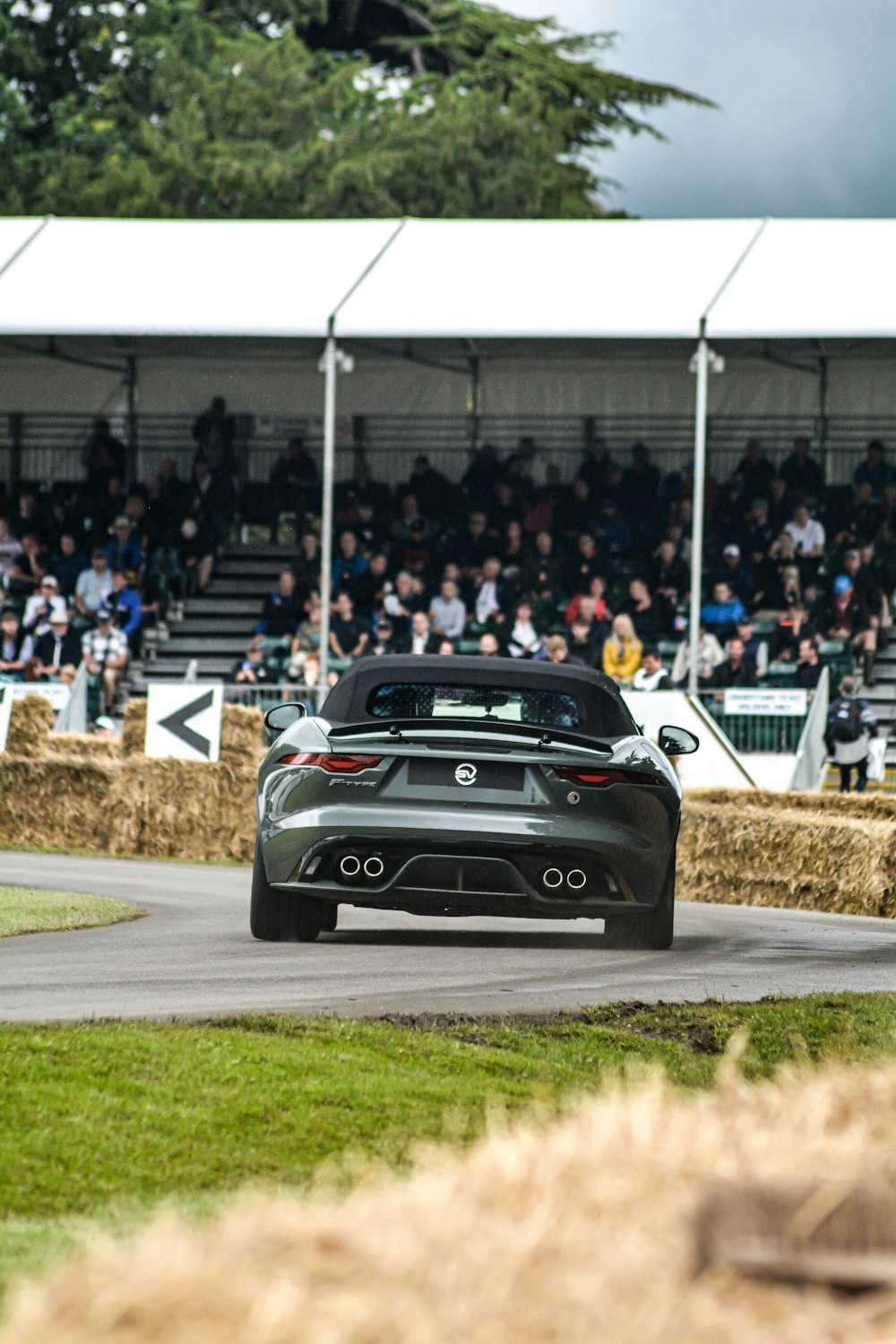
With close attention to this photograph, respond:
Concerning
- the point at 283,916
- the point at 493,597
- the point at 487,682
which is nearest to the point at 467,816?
the point at 487,682

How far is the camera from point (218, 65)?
53938 millimetres

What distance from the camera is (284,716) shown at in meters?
11.1

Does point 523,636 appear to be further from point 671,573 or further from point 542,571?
point 671,573

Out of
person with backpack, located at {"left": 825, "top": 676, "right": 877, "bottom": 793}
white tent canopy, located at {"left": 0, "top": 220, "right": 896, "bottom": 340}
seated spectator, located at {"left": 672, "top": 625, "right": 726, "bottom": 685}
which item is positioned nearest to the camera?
person with backpack, located at {"left": 825, "top": 676, "right": 877, "bottom": 793}

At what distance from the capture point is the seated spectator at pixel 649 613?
28.8 meters

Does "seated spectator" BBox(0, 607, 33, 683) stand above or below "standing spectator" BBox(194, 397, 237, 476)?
below

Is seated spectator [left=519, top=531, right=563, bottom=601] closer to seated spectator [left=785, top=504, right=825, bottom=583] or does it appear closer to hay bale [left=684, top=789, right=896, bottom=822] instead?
seated spectator [left=785, top=504, right=825, bottom=583]

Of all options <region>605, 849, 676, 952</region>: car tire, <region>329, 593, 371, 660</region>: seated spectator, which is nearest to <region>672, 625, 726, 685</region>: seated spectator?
<region>329, 593, 371, 660</region>: seated spectator

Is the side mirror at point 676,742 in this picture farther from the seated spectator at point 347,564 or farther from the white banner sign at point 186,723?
the seated spectator at point 347,564

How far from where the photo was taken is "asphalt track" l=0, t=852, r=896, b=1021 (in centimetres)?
874

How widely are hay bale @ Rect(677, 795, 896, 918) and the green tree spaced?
118 ft

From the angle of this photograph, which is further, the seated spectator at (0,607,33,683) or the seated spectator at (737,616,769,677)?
the seated spectator at (0,607,33,683)

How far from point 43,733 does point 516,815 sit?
39.0ft

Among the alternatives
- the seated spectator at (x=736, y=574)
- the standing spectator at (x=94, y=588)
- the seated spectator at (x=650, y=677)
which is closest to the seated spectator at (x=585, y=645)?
the seated spectator at (x=650, y=677)
